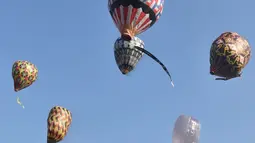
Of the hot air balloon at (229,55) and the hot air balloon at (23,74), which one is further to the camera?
the hot air balloon at (23,74)

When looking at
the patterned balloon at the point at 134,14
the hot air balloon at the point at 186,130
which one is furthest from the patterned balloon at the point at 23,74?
the hot air balloon at the point at 186,130

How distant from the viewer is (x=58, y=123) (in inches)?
777

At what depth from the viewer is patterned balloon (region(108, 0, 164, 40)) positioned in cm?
2181

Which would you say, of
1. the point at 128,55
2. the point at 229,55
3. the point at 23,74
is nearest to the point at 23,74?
the point at 23,74

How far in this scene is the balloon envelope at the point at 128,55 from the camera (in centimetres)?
2670

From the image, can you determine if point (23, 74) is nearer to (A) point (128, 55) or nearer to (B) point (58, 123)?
(A) point (128, 55)

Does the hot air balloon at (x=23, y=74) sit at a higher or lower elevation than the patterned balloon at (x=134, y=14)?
lower

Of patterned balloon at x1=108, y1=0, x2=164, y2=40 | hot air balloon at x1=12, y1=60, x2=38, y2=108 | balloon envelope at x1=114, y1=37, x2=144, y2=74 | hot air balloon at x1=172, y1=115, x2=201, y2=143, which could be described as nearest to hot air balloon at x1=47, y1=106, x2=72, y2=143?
patterned balloon at x1=108, y1=0, x2=164, y2=40

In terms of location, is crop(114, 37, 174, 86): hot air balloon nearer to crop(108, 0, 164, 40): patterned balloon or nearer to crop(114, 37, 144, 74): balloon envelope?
crop(114, 37, 144, 74): balloon envelope

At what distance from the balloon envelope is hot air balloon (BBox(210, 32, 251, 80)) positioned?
5.17 metres

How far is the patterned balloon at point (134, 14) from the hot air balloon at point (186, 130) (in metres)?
64.0

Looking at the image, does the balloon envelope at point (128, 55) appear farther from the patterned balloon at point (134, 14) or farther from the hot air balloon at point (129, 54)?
the patterned balloon at point (134, 14)

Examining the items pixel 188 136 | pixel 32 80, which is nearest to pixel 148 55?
pixel 32 80

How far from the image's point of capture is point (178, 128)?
3462 inches
